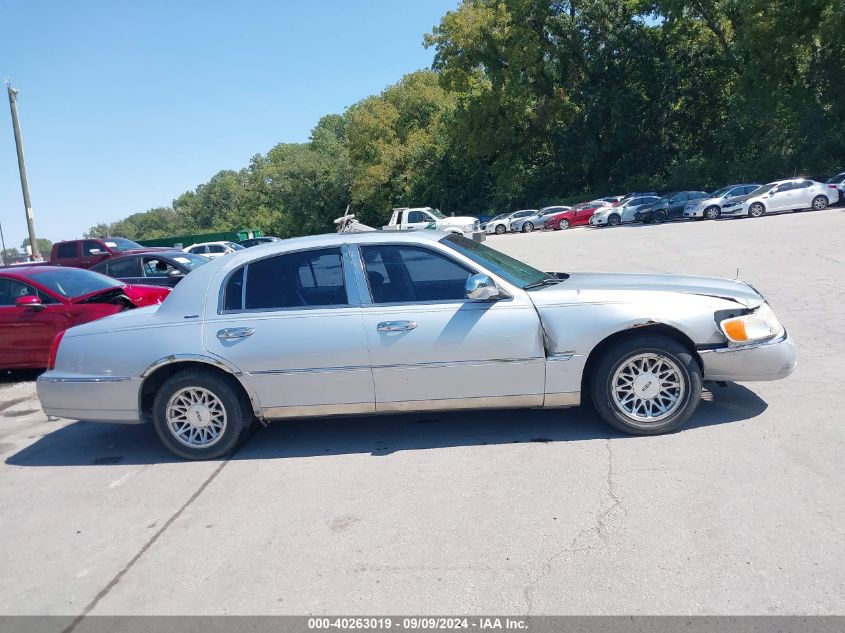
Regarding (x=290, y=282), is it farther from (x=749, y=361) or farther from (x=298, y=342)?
(x=749, y=361)

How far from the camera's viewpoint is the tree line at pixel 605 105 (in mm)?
38688

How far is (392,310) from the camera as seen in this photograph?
5145 millimetres

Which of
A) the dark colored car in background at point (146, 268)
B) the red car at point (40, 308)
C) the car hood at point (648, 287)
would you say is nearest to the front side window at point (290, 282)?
the car hood at point (648, 287)

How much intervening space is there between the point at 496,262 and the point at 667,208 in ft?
108

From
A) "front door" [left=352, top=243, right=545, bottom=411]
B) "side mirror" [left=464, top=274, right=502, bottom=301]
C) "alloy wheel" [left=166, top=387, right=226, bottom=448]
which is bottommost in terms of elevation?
"alloy wheel" [left=166, top=387, right=226, bottom=448]

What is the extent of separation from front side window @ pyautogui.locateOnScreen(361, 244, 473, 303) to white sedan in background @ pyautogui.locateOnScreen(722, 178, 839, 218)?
93.7ft

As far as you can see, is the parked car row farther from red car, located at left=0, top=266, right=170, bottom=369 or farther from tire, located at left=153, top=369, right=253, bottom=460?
tire, located at left=153, top=369, right=253, bottom=460

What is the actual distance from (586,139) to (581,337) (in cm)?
4655

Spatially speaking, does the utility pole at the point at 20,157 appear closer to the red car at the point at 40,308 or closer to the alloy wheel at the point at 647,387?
the red car at the point at 40,308

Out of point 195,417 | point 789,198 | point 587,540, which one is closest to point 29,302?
point 195,417

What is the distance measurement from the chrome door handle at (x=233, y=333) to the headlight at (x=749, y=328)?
11.5ft

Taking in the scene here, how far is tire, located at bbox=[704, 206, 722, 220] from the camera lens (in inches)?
1251

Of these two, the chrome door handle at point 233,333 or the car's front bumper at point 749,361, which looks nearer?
the car's front bumper at point 749,361

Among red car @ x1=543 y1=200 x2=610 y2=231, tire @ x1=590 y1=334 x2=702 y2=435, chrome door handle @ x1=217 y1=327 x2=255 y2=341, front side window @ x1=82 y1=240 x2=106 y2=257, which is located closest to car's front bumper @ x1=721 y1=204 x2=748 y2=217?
red car @ x1=543 y1=200 x2=610 y2=231
